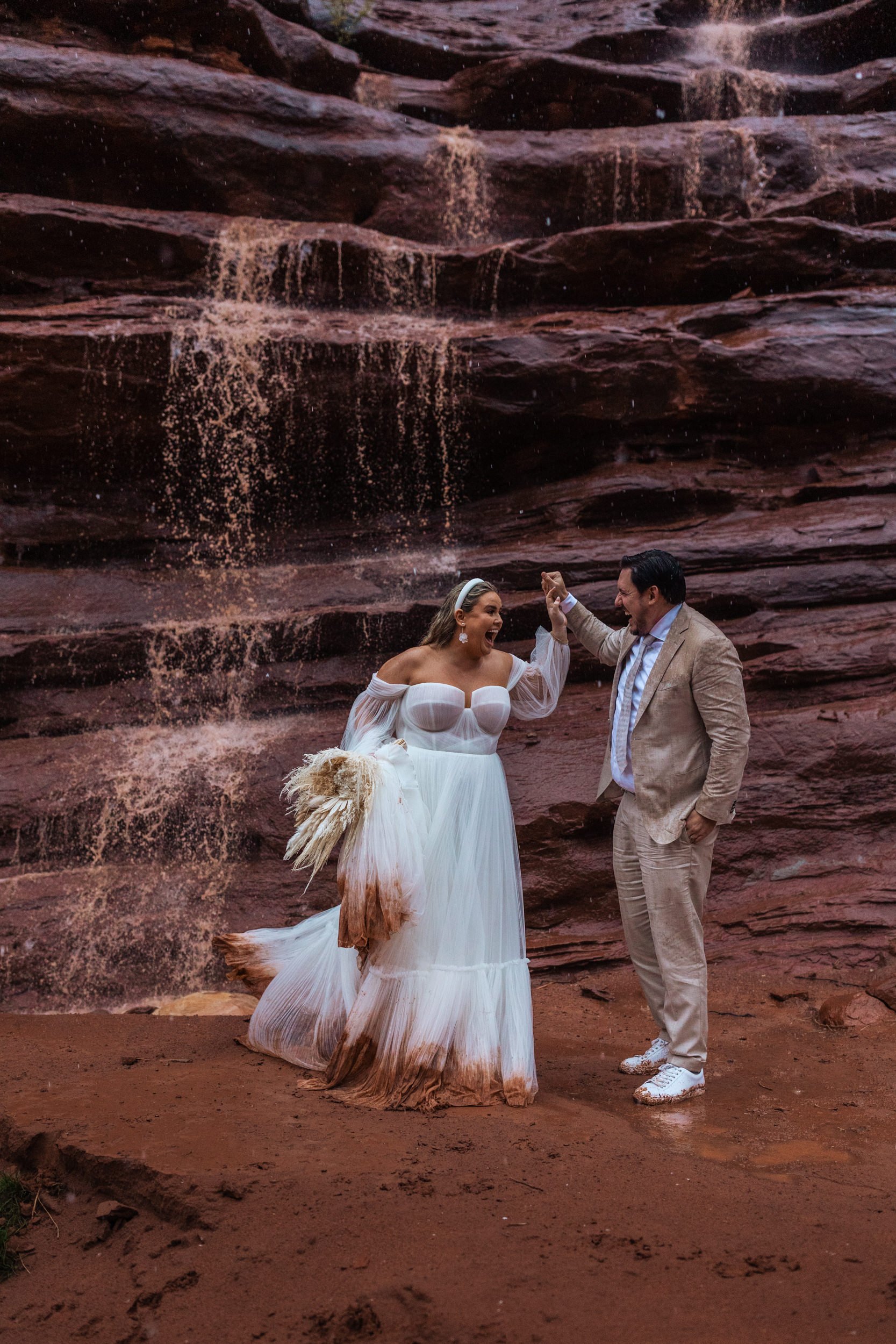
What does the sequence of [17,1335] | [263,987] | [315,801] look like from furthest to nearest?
1. [263,987]
2. [315,801]
3. [17,1335]

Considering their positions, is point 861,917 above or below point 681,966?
below

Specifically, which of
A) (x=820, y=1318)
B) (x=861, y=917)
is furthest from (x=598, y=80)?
(x=820, y=1318)

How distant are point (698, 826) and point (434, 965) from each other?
129 centimetres

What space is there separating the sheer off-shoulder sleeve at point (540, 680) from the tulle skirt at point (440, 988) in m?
0.40

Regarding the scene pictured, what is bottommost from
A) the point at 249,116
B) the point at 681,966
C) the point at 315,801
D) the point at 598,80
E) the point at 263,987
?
the point at 263,987

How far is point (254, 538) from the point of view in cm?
1051

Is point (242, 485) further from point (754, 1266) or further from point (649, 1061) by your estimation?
point (754, 1266)

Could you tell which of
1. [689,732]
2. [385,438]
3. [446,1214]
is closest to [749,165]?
[385,438]

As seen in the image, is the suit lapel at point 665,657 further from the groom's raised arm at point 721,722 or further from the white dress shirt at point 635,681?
the groom's raised arm at point 721,722

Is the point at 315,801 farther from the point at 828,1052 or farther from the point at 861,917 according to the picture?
the point at 861,917

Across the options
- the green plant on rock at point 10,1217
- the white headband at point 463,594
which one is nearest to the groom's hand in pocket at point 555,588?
the white headband at point 463,594

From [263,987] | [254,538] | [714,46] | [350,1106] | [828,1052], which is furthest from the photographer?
[714,46]

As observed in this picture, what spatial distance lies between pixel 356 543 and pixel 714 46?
884 cm

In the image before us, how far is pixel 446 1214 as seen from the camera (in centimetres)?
326
